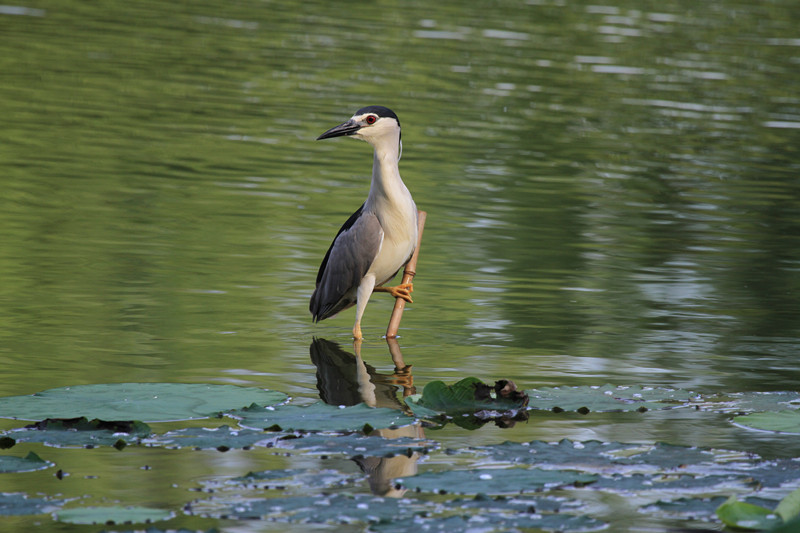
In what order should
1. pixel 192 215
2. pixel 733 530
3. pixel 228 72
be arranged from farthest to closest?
pixel 228 72, pixel 192 215, pixel 733 530

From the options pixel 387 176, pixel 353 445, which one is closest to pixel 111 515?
pixel 353 445

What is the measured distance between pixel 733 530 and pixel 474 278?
251 inches

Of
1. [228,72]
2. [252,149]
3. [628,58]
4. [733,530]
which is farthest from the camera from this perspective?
[628,58]

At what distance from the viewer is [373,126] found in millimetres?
9297

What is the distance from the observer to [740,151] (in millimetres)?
20125

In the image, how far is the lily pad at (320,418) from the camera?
646cm

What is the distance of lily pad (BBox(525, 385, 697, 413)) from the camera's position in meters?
7.30

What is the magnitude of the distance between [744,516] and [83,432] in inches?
124

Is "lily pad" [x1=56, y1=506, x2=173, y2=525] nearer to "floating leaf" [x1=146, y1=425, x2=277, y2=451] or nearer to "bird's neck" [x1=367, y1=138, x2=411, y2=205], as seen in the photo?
"floating leaf" [x1=146, y1=425, x2=277, y2=451]

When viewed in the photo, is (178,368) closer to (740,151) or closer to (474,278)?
(474,278)

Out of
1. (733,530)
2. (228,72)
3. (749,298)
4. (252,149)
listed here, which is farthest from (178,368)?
(228,72)

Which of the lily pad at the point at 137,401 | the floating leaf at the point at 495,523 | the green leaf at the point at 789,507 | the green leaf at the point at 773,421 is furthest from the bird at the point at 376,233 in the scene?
the green leaf at the point at 789,507

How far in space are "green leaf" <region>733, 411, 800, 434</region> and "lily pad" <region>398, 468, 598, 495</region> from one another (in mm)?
1589

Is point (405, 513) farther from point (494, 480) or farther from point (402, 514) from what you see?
point (494, 480)
